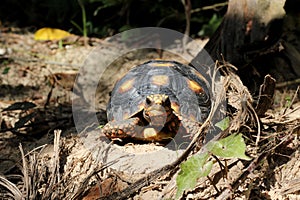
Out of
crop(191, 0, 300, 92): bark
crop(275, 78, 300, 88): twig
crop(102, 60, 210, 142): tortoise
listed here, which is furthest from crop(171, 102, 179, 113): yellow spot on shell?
crop(275, 78, 300, 88): twig

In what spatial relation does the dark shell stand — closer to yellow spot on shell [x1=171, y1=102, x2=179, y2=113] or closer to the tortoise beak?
yellow spot on shell [x1=171, y1=102, x2=179, y2=113]

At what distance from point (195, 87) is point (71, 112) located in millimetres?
1196

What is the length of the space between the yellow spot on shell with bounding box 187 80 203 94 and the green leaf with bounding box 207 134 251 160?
2.48 ft

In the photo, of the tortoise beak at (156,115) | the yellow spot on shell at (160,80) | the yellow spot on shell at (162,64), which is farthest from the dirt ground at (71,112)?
the yellow spot on shell at (162,64)

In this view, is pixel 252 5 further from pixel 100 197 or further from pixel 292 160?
pixel 100 197

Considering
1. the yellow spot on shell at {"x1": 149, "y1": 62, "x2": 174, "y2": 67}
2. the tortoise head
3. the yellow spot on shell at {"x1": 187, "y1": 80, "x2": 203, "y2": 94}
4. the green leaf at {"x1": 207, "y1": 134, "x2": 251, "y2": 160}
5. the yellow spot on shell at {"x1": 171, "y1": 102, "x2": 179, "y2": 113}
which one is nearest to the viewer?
the green leaf at {"x1": 207, "y1": 134, "x2": 251, "y2": 160}

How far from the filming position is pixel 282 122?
2646 mm

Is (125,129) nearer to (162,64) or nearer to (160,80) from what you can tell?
(160,80)

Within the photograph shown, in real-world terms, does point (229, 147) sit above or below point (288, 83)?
above

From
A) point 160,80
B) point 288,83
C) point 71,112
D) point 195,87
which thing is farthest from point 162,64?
point 288,83

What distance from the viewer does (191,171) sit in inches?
84.0

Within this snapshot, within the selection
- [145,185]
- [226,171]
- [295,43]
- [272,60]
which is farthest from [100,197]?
[295,43]

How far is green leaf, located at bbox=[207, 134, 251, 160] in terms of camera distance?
6.79 ft

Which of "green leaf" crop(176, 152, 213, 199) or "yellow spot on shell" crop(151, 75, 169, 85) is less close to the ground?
"yellow spot on shell" crop(151, 75, 169, 85)
